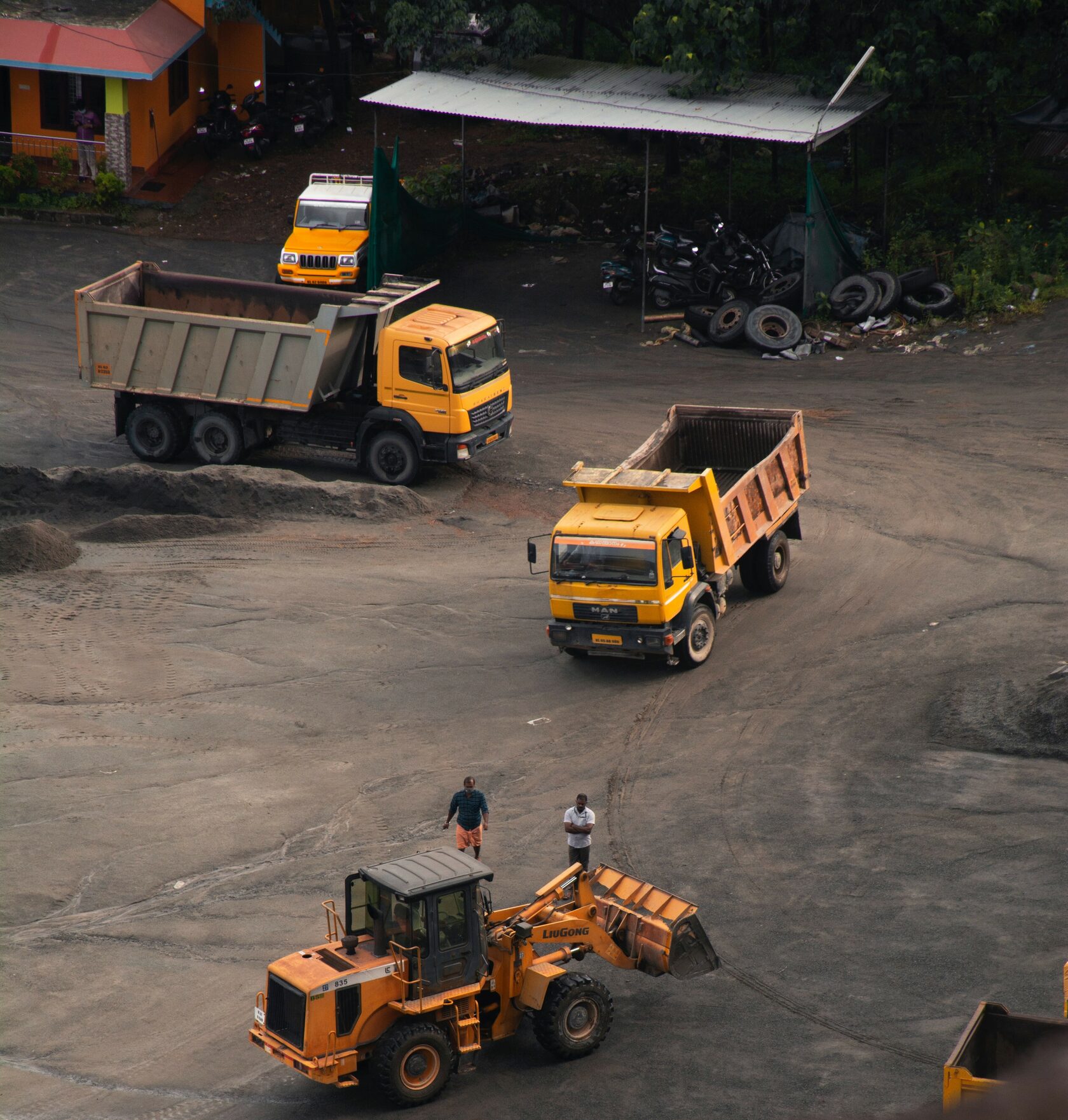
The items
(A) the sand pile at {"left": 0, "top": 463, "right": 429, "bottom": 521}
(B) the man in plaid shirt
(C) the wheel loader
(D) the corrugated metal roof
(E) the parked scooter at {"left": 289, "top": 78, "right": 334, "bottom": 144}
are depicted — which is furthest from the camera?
(E) the parked scooter at {"left": 289, "top": 78, "right": 334, "bottom": 144}

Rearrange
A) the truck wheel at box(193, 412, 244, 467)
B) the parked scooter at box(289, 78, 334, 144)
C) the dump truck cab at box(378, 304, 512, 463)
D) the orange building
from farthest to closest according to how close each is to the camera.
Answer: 1. the parked scooter at box(289, 78, 334, 144)
2. the orange building
3. the truck wheel at box(193, 412, 244, 467)
4. the dump truck cab at box(378, 304, 512, 463)

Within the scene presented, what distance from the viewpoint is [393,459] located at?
24.3 metres

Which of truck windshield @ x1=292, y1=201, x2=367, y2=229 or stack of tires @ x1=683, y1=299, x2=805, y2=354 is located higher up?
truck windshield @ x1=292, y1=201, x2=367, y2=229

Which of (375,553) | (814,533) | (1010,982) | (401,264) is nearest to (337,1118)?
(1010,982)

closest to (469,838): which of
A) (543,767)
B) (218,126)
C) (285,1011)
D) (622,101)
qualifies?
(543,767)

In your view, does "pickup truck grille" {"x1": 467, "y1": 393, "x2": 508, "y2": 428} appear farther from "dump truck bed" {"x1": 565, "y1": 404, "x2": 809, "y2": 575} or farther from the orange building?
the orange building

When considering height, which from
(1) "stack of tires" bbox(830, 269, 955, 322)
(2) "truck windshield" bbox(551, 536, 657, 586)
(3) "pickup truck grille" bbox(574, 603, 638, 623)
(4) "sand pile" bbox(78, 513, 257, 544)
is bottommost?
(4) "sand pile" bbox(78, 513, 257, 544)

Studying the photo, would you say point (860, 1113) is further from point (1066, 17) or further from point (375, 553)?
point (1066, 17)

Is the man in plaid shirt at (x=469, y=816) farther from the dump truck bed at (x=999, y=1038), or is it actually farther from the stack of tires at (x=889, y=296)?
the stack of tires at (x=889, y=296)

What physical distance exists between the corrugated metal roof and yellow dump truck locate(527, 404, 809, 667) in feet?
45.0

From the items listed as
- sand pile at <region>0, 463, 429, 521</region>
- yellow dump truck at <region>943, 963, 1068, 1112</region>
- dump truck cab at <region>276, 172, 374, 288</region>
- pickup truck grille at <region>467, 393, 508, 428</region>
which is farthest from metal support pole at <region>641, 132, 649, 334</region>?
yellow dump truck at <region>943, 963, 1068, 1112</region>

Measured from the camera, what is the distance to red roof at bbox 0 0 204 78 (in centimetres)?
3778

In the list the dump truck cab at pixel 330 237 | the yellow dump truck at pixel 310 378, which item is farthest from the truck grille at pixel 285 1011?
the dump truck cab at pixel 330 237

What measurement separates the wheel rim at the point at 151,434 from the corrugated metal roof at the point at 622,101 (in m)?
11.3
